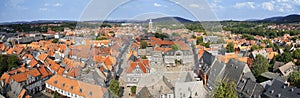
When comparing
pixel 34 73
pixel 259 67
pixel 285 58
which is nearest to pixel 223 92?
pixel 259 67

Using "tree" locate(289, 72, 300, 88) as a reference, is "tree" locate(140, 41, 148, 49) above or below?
above

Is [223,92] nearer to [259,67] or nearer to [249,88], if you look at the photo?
[249,88]

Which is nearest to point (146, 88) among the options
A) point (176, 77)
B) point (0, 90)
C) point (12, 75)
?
point (176, 77)

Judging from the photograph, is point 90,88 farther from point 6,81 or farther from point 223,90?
point 6,81

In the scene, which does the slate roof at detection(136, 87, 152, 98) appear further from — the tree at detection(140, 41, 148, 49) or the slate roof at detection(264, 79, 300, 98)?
the tree at detection(140, 41, 148, 49)

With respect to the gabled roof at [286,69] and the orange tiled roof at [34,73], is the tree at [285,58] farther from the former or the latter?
the orange tiled roof at [34,73]

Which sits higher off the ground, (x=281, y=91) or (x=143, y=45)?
(x=143, y=45)

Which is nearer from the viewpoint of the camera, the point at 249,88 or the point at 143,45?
the point at 249,88

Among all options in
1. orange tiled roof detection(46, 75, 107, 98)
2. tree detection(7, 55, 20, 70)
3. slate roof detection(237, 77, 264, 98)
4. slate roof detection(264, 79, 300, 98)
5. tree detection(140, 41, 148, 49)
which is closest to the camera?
orange tiled roof detection(46, 75, 107, 98)

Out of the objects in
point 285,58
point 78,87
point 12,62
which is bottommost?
point 285,58

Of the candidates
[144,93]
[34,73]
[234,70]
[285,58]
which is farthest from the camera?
[285,58]

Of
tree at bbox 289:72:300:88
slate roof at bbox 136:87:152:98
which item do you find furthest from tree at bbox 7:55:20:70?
Result: tree at bbox 289:72:300:88

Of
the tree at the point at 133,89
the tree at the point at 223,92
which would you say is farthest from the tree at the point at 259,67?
the tree at the point at 223,92
